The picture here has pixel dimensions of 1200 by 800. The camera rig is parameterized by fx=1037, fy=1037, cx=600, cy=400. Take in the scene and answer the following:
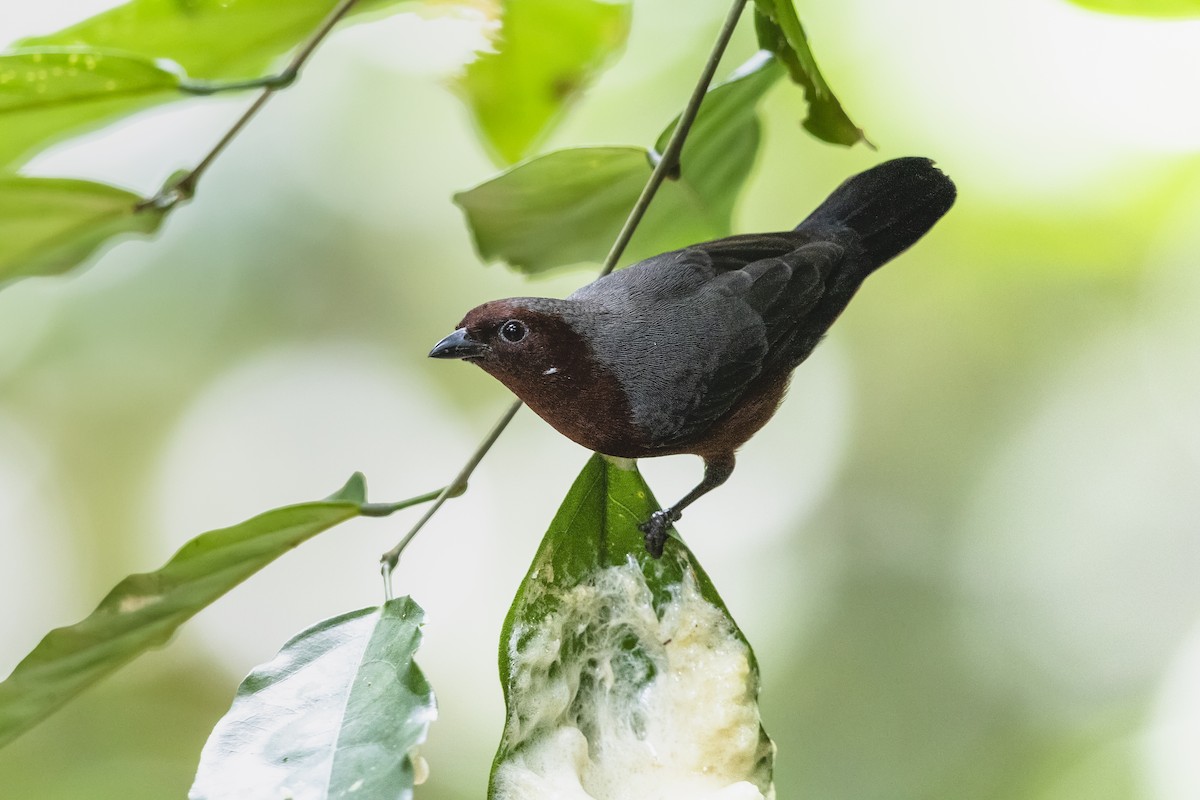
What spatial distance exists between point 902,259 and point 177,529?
2.64 m

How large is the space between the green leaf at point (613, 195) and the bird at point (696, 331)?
0.12 m

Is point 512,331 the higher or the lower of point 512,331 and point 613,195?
the lower

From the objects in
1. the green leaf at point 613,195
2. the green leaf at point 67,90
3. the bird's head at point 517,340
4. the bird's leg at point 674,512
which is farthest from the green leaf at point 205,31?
the bird's leg at point 674,512

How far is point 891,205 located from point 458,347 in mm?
541

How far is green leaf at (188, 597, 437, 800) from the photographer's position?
752 mm

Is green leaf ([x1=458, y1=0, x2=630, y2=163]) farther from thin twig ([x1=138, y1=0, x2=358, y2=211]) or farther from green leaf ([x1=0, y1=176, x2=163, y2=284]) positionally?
green leaf ([x1=0, y1=176, x2=163, y2=284])

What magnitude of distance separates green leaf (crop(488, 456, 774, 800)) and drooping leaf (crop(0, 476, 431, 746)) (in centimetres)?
17

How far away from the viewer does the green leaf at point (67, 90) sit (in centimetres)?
101

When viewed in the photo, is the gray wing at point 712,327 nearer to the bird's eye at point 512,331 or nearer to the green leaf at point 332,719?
the bird's eye at point 512,331

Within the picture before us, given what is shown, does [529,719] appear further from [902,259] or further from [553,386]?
[902,259]

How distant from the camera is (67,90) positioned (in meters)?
1.05

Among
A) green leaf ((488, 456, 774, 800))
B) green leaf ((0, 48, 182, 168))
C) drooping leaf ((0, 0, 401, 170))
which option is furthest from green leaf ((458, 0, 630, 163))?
green leaf ((488, 456, 774, 800))

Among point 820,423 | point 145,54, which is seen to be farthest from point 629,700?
point 820,423

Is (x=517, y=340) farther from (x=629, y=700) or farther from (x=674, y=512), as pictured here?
(x=629, y=700)
